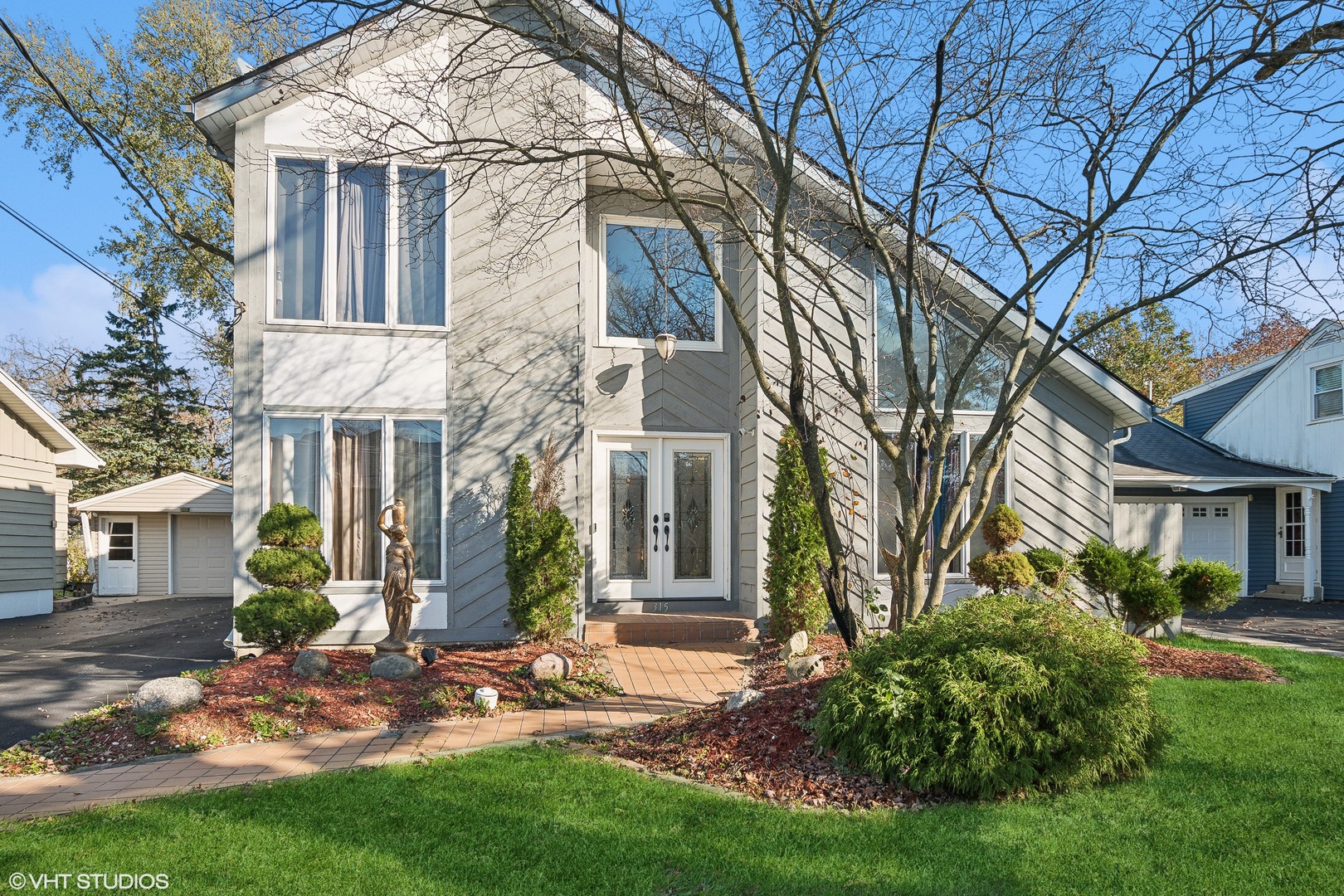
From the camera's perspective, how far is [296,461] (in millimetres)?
8742

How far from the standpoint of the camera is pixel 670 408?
10.3m

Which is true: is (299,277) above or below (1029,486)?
above

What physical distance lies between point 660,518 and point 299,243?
5.19 meters

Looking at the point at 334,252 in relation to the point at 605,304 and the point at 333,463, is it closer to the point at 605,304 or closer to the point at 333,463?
the point at 333,463

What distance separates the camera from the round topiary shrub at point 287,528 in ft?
26.0

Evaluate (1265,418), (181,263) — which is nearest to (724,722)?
(1265,418)

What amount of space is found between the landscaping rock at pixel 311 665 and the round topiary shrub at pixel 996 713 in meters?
4.41

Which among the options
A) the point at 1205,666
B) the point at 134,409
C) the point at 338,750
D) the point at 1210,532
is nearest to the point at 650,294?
the point at 338,750

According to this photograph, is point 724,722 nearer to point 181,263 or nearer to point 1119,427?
point 1119,427

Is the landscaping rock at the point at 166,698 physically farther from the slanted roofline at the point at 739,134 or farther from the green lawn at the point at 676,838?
the slanted roofline at the point at 739,134

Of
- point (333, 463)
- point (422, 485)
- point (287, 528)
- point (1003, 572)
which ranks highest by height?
point (333, 463)

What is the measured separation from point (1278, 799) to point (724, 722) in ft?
9.68

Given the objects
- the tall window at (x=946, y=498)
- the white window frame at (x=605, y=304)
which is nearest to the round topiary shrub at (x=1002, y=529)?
the tall window at (x=946, y=498)

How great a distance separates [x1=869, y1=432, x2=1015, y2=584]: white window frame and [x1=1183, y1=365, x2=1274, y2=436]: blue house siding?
11367mm
